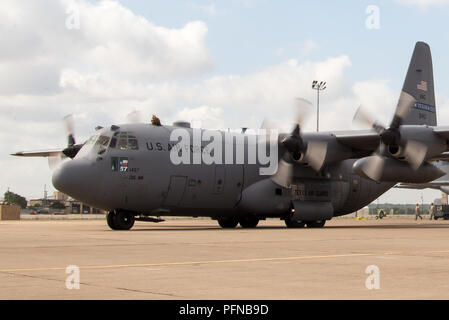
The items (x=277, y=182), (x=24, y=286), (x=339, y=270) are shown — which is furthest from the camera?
(x=277, y=182)

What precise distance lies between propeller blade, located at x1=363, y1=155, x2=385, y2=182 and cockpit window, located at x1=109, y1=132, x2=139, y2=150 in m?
10.6

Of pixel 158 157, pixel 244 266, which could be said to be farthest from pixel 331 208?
pixel 244 266

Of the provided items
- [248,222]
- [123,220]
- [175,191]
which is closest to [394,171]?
[248,222]

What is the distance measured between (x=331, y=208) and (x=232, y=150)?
21.4 feet

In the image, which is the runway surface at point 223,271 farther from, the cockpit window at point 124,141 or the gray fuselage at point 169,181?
the cockpit window at point 124,141

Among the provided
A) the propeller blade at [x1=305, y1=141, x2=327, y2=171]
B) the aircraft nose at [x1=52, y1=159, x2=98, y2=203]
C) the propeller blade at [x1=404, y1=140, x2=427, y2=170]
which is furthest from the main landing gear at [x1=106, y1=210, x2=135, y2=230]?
the propeller blade at [x1=404, y1=140, x2=427, y2=170]

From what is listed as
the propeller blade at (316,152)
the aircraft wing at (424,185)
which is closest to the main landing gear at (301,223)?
the propeller blade at (316,152)

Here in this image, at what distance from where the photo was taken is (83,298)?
24.2ft

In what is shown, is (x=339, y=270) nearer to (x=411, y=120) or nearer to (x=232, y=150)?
(x=232, y=150)

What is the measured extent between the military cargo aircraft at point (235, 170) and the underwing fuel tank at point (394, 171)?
50 millimetres

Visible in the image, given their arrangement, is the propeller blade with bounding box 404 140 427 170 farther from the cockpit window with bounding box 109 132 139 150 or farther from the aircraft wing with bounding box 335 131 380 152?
the cockpit window with bounding box 109 132 139 150

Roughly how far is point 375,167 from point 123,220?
11.6 metres

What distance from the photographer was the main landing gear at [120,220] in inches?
1059

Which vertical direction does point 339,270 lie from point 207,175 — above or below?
below
